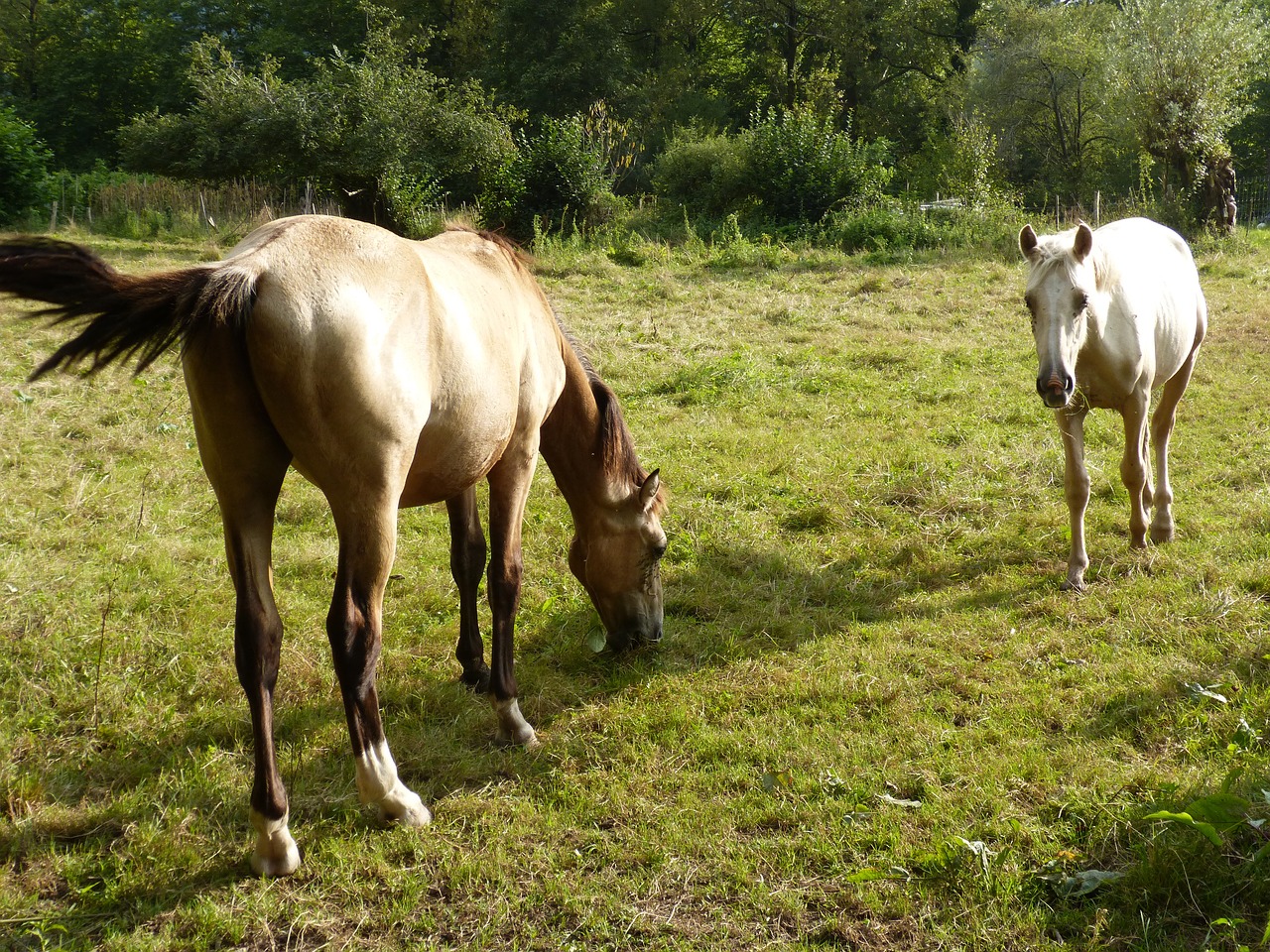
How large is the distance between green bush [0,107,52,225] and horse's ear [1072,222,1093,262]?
17.8 metres

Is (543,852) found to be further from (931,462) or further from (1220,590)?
(931,462)

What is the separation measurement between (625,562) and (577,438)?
2.06ft

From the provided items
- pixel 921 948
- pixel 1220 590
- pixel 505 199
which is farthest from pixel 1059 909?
pixel 505 199

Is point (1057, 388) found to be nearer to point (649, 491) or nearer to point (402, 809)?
point (649, 491)

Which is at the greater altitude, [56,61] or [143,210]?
[56,61]

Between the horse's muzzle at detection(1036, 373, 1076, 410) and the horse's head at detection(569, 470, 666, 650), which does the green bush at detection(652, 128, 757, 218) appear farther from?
the horse's head at detection(569, 470, 666, 650)

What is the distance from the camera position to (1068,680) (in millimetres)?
3922

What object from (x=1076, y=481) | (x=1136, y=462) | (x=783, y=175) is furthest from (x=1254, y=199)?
(x=1076, y=481)

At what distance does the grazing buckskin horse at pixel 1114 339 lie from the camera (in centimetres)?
455

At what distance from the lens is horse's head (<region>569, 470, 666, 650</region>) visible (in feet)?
13.8

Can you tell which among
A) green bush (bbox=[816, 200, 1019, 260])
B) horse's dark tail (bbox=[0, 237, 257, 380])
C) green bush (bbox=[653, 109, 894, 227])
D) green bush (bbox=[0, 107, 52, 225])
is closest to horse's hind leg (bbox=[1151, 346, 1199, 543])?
horse's dark tail (bbox=[0, 237, 257, 380])

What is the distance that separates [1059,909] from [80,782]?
324cm

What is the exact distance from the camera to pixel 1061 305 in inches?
179

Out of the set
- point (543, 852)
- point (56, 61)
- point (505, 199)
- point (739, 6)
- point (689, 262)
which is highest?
point (739, 6)
